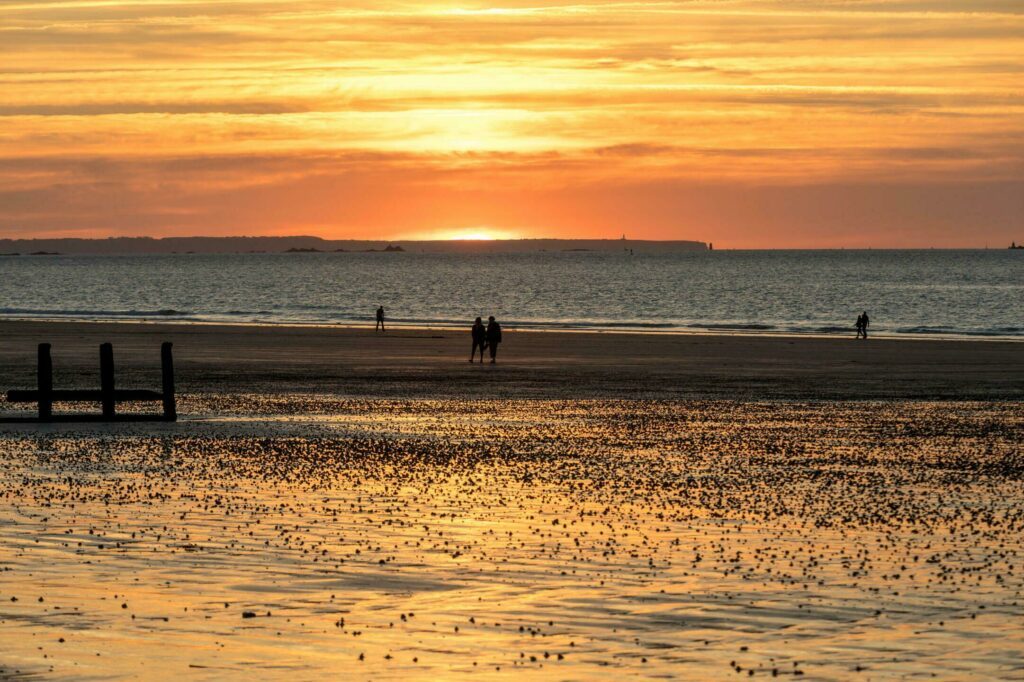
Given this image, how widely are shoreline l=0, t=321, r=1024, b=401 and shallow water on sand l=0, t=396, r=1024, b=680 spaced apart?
1147 cm

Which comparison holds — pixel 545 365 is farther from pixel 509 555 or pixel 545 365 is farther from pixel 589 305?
pixel 589 305

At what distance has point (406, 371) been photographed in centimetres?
4450

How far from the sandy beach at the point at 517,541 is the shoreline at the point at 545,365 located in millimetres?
4159

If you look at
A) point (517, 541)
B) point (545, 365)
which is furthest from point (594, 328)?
point (517, 541)

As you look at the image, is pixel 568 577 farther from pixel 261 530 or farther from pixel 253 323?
pixel 253 323

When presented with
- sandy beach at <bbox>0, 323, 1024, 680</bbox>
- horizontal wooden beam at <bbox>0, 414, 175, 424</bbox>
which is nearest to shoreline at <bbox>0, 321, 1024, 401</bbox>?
sandy beach at <bbox>0, 323, 1024, 680</bbox>

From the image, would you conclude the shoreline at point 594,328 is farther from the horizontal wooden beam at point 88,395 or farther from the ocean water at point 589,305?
the horizontal wooden beam at point 88,395

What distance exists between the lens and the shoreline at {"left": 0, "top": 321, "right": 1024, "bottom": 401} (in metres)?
37.4

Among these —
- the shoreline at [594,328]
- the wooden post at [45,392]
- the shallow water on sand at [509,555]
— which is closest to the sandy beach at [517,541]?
the shallow water on sand at [509,555]

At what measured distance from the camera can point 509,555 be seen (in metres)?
14.8

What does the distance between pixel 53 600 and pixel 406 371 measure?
3192 cm

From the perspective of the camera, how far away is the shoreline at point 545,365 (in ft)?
123

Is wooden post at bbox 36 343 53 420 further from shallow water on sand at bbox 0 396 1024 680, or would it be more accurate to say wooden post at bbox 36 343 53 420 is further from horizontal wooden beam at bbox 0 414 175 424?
shallow water on sand at bbox 0 396 1024 680

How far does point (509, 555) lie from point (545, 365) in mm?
33061
